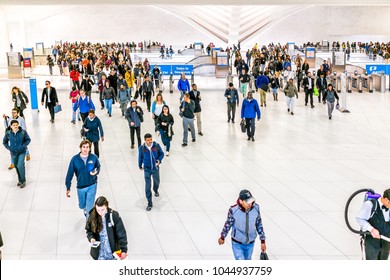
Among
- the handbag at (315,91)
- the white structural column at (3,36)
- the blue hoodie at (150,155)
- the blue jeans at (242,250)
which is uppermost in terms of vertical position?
the white structural column at (3,36)

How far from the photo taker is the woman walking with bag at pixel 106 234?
4.89m

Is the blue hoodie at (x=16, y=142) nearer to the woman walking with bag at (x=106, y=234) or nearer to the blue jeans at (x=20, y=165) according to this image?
the blue jeans at (x=20, y=165)

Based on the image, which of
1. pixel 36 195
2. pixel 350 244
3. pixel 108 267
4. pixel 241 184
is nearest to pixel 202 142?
pixel 241 184

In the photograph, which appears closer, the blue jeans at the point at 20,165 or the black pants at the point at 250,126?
the blue jeans at the point at 20,165

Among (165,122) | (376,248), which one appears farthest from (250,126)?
(376,248)

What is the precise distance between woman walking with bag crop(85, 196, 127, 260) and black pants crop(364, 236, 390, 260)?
236 cm

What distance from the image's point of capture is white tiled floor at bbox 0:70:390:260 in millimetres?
6871

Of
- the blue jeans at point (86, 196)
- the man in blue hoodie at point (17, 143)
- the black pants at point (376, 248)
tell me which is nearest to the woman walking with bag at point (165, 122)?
the man in blue hoodie at point (17, 143)

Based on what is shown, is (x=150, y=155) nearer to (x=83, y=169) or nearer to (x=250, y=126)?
(x=83, y=169)

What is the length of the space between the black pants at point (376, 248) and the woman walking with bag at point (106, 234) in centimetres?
236

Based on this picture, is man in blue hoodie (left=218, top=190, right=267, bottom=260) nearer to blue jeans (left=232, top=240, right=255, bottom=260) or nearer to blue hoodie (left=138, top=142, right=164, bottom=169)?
blue jeans (left=232, top=240, right=255, bottom=260)

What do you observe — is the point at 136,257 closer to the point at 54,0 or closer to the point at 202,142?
the point at 202,142

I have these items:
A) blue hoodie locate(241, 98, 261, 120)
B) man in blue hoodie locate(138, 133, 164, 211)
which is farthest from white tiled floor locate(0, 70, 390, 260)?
blue hoodie locate(241, 98, 261, 120)

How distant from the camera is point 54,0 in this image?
26.3 metres
